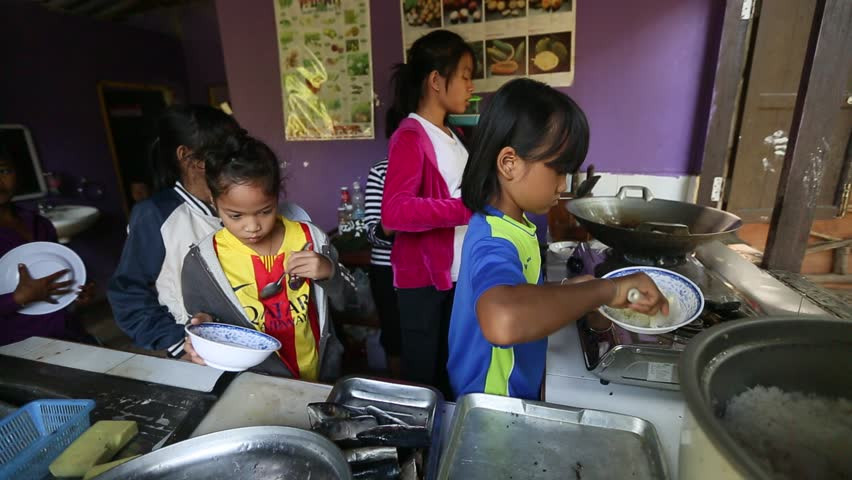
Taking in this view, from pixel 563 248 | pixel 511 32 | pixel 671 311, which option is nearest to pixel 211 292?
pixel 671 311

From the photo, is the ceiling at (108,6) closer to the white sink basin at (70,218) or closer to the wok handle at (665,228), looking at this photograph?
the white sink basin at (70,218)

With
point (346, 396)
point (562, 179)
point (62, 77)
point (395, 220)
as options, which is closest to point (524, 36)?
point (395, 220)

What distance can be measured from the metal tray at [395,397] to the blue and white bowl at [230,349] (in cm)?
16

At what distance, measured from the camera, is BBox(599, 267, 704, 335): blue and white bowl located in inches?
31.2

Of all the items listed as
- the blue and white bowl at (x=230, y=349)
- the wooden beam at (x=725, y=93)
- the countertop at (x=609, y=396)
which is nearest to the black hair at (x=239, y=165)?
the blue and white bowl at (x=230, y=349)

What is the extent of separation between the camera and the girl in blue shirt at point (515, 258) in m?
0.64

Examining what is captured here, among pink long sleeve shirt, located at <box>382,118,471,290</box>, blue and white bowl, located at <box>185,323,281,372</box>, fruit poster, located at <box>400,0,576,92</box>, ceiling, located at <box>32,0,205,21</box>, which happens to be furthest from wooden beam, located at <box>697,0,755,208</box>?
ceiling, located at <box>32,0,205,21</box>

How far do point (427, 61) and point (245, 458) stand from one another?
4.05ft

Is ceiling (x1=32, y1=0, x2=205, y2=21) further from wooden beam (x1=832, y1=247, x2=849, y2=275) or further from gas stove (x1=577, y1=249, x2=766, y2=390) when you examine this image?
wooden beam (x1=832, y1=247, x2=849, y2=275)

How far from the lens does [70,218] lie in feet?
10.8

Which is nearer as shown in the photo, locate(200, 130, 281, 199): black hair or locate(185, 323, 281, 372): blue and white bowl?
locate(185, 323, 281, 372): blue and white bowl

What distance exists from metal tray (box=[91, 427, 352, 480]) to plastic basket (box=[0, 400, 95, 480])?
0.84 ft

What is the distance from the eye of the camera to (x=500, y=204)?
0.85 m

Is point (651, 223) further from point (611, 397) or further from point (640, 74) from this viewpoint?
point (640, 74)
